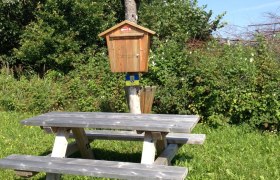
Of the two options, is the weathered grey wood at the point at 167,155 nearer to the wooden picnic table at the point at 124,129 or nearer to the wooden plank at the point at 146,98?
the wooden picnic table at the point at 124,129

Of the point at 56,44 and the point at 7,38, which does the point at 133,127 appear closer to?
the point at 56,44

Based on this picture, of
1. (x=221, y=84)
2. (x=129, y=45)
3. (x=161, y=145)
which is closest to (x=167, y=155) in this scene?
(x=161, y=145)

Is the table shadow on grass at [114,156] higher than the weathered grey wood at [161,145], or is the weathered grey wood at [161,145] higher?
the weathered grey wood at [161,145]

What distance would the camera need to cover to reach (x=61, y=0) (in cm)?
1185

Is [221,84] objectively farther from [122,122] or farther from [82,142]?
[122,122]

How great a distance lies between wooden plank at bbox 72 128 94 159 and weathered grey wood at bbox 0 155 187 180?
941 mm

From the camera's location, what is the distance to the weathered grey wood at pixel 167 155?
4289mm

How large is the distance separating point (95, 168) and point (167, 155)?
3.61ft

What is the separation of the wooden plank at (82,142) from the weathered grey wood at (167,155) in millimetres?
1074

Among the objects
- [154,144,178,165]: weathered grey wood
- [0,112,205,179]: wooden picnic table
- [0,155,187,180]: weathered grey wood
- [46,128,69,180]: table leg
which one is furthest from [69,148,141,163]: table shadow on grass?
[0,155,187,180]: weathered grey wood

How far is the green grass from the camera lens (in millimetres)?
4793

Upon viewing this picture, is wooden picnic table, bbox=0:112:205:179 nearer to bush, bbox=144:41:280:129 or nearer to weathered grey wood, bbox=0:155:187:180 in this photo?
weathered grey wood, bbox=0:155:187:180

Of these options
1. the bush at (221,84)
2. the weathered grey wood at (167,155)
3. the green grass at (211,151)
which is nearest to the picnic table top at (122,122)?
the weathered grey wood at (167,155)

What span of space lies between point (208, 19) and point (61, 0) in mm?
4872
